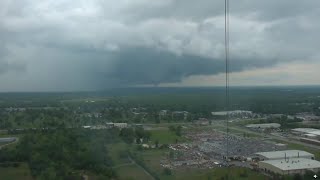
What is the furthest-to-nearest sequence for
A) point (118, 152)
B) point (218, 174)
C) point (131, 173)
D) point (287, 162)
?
1. point (118, 152)
2. point (287, 162)
3. point (218, 174)
4. point (131, 173)

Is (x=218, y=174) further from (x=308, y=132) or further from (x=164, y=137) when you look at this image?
(x=308, y=132)

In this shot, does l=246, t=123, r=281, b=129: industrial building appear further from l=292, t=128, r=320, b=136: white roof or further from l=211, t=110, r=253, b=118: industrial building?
l=292, t=128, r=320, b=136: white roof

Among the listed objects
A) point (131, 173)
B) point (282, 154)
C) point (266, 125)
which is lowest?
point (282, 154)

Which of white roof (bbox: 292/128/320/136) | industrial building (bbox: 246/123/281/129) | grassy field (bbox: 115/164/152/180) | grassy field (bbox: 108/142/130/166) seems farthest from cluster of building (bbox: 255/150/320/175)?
industrial building (bbox: 246/123/281/129)

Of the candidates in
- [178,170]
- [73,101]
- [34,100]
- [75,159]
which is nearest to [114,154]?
[75,159]

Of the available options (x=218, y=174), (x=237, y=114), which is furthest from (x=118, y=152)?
(x=237, y=114)

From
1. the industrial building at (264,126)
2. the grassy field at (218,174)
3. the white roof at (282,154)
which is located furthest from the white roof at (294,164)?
the industrial building at (264,126)
